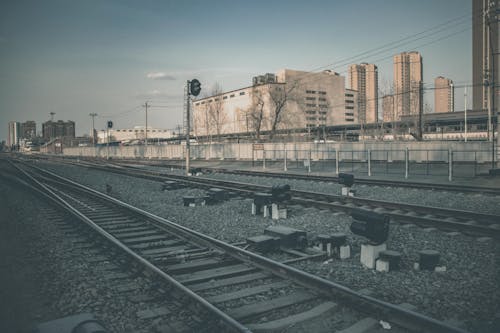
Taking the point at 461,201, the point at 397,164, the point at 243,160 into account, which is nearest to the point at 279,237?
the point at 461,201

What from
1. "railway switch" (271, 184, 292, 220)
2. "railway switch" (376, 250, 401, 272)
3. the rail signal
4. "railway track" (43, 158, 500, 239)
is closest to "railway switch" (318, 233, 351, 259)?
"railway switch" (376, 250, 401, 272)

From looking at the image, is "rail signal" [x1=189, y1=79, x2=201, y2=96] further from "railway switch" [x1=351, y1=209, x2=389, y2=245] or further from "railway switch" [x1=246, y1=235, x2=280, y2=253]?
"railway switch" [x1=351, y1=209, x2=389, y2=245]

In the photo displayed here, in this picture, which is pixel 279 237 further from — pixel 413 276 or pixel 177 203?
pixel 177 203

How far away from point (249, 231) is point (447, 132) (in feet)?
270

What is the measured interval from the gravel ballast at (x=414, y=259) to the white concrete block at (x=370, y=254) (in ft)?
0.45

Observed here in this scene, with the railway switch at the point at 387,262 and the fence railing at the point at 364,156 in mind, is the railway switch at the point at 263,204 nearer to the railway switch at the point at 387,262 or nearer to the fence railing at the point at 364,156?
the railway switch at the point at 387,262

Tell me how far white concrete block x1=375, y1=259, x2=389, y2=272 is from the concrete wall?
56.3 feet

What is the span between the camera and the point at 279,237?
7.32m

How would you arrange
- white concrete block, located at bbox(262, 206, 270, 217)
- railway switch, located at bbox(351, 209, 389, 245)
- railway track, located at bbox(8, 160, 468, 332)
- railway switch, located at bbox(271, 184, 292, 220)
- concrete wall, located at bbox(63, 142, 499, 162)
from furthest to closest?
concrete wall, located at bbox(63, 142, 499, 162) → white concrete block, located at bbox(262, 206, 270, 217) → railway switch, located at bbox(271, 184, 292, 220) → railway switch, located at bbox(351, 209, 389, 245) → railway track, located at bbox(8, 160, 468, 332)

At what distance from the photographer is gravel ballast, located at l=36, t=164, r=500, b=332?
475 centimetres

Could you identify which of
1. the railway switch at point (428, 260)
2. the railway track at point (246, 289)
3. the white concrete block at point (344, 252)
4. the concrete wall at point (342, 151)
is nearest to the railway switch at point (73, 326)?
the railway track at point (246, 289)

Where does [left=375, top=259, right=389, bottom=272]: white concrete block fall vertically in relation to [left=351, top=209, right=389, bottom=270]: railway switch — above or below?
below

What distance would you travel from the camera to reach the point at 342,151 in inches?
1196

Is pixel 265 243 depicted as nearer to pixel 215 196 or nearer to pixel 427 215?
pixel 427 215
